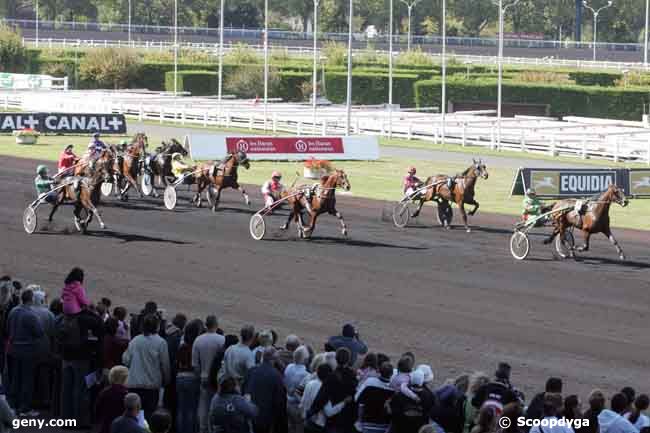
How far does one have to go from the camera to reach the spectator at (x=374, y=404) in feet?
37.5

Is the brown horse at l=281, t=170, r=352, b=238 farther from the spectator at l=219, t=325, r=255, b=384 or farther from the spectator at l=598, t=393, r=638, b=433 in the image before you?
the spectator at l=598, t=393, r=638, b=433

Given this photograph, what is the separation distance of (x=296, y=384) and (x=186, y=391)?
1.17 m

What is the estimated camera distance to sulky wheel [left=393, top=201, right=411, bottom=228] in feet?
101

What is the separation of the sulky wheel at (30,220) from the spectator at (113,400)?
58.7 feet

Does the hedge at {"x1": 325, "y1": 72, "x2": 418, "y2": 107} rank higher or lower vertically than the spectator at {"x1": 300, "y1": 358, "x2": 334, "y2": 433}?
higher

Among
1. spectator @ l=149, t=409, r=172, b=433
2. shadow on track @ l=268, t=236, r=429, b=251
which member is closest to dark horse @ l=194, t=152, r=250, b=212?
shadow on track @ l=268, t=236, r=429, b=251

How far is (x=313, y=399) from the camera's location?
11703 millimetres

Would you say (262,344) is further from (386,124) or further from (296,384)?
(386,124)

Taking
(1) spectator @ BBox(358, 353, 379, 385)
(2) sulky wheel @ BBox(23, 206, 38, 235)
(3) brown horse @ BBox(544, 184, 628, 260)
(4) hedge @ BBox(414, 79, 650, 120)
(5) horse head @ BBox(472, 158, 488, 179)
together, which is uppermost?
(4) hedge @ BBox(414, 79, 650, 120)

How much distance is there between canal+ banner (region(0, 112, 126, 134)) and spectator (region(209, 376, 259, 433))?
4319 centimetres

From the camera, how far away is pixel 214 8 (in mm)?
138000

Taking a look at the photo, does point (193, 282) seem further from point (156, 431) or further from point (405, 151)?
point (405, 151)

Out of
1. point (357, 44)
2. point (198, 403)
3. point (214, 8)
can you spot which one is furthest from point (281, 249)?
point (214, 8)

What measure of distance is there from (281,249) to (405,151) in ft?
79.5
